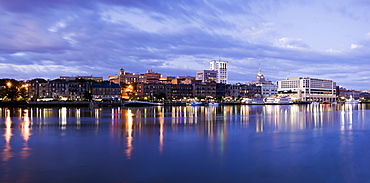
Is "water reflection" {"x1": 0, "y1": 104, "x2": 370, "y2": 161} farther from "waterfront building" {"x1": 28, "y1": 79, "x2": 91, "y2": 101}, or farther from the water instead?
"waterfront building" {"x1": 28, "y1": 79, "x2": 91, "y2": 101}

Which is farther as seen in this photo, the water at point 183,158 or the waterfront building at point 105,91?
the waterfront building at point 105,91

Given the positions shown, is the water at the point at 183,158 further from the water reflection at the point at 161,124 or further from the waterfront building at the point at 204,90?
the waterfront building at the point at 204,90

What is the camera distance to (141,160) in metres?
21.0

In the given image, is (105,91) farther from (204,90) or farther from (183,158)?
(183,158)

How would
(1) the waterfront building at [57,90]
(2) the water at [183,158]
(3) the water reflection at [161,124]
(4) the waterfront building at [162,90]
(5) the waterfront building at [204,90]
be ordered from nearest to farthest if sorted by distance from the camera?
1. (2) the water at [183,158]
2. (3) the water reflection at [161,124]
3. (1) the waterfront building at [57,90]
4. (4) the waterfront building at [162,90]
5. (5) the waterfront building at [204,90]

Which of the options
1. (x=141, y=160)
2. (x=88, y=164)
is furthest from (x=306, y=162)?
(x=88, y=164)

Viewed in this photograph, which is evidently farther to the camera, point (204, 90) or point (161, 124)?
point (204, 90)

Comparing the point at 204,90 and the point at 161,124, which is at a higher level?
the point at 204,90

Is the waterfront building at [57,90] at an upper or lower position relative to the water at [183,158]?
upper

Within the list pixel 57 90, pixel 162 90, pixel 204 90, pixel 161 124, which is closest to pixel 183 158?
pixel 161 124

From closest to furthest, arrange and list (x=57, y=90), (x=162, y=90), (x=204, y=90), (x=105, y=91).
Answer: (x=57, y=90)
(x=105, y=91)
(x=162, y=90)
(x=204, y=90)

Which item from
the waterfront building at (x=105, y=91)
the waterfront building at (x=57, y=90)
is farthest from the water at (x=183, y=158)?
the waterfront building at (x=57, y=90)

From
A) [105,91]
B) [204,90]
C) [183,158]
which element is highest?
[204,90]

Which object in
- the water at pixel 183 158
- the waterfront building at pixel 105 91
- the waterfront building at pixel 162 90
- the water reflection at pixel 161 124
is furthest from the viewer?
the waterfront building at pixel 162 90
